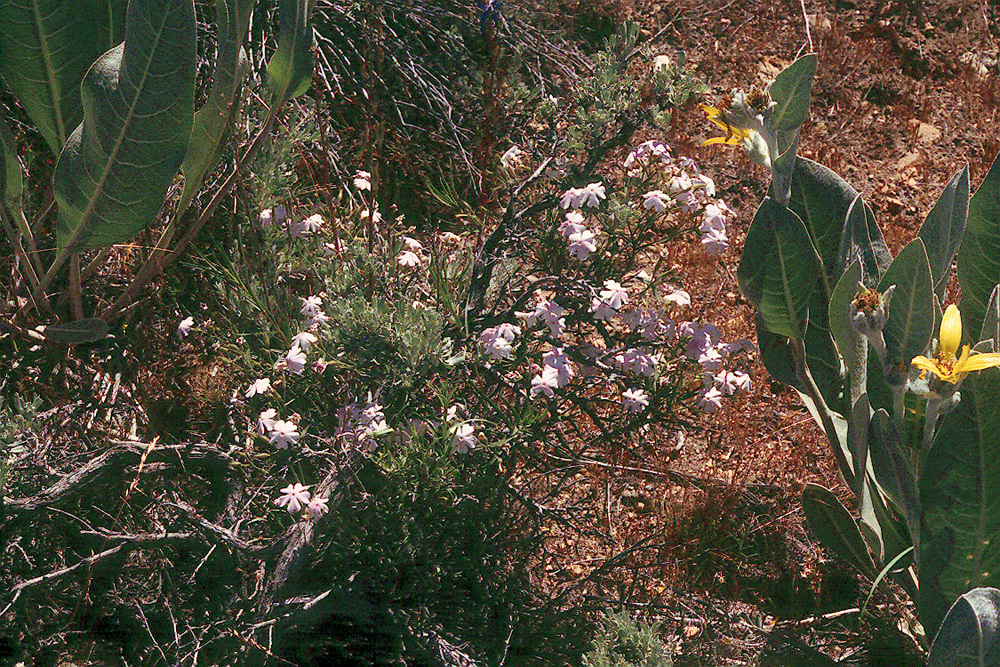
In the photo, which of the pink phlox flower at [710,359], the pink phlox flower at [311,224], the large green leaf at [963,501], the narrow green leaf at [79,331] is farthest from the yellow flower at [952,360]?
the narrow green leaf at [79,331]

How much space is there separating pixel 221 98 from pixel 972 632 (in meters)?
1.92

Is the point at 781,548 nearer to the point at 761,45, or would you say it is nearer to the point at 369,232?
the point at 369,232

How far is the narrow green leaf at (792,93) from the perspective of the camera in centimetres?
173

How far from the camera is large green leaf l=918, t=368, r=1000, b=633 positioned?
150cm

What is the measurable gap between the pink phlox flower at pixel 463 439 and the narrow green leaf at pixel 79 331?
1.07 metres

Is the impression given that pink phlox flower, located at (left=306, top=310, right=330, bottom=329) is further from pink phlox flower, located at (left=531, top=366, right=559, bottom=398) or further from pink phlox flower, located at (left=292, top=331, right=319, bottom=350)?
pink phlox flower, located at (left=531, top=366, right=559, bottom=398)

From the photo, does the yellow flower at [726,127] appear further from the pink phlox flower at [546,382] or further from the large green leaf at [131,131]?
the large green leaf at [131,131]

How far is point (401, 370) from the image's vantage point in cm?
178

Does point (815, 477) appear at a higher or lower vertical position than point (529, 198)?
lower

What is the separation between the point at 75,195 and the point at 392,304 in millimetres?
772

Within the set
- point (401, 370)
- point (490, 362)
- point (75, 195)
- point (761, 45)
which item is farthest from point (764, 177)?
point (75, 195)

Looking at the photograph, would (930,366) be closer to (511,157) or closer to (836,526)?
(836,526)

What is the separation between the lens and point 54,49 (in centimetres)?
197

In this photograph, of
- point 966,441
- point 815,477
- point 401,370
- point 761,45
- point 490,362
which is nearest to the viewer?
point 966,441
